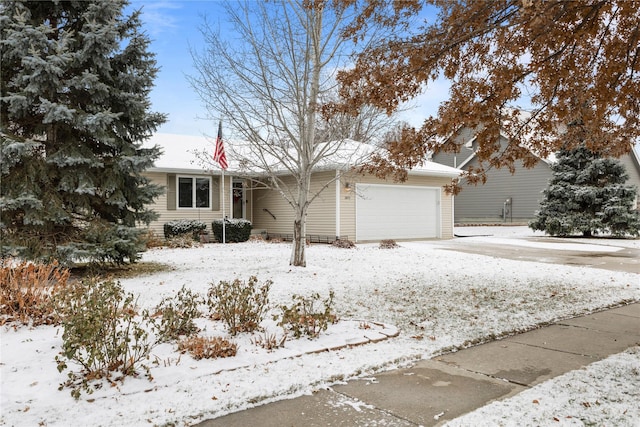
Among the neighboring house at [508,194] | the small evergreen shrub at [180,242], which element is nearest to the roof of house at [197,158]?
the small evergreen shrub at [180,242]

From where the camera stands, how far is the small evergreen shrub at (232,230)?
17.6m

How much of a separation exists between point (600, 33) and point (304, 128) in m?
5.28

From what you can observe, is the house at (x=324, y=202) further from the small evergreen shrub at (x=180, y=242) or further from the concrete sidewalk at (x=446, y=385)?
the concrete sidewalk at (x=446, y=385)

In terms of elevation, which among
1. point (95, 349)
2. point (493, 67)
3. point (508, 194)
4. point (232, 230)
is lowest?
point (95, 349)

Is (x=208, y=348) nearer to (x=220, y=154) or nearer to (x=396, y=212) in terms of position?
(x=220, y=154)

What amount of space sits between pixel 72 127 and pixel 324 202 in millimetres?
10027

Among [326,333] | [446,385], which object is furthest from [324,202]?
[446,385]

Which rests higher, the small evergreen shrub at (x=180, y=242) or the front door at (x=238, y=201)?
the front door at (x=238, y=201)

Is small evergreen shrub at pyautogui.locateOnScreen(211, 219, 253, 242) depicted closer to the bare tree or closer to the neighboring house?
the bare tree

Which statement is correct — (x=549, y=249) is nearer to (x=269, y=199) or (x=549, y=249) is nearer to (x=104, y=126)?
(x=269, y=199)

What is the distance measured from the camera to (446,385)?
3.95 meters

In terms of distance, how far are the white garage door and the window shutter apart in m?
6.55

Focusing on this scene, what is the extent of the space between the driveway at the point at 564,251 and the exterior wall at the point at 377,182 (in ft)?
5.03

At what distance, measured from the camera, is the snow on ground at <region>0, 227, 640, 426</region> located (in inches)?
138
